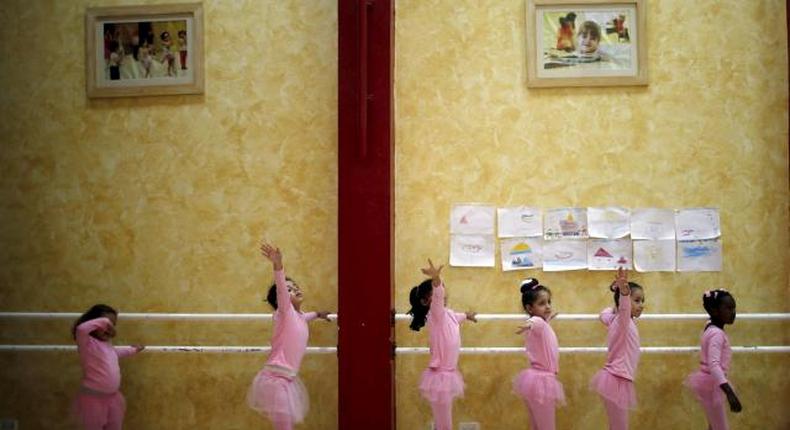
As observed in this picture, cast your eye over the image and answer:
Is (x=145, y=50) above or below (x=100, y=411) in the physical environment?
above

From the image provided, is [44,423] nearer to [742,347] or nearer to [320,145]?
[320,145]

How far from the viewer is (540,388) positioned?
466 centimetres

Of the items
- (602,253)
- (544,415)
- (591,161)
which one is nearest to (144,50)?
(591,161)

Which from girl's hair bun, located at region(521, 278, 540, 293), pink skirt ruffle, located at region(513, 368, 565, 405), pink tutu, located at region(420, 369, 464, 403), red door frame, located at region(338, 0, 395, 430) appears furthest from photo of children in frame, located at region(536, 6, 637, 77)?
pink tutu, located at region(420, 369, 464, 403)

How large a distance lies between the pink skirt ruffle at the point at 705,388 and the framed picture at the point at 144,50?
3546 mm

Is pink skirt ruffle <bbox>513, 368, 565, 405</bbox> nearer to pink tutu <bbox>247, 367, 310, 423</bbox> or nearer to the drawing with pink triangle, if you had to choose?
the drawing with pink triangle

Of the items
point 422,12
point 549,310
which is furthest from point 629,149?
point 422,12

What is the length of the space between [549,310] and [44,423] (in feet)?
10.9

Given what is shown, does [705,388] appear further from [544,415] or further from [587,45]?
[587,45]

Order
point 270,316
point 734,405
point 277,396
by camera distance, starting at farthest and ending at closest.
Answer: point 270,316
point 277,396
point 734,405

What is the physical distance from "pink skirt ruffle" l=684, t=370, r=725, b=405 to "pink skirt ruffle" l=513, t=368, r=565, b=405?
795 mm

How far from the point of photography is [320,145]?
540 cm

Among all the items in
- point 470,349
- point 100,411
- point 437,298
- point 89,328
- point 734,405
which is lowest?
point 100,411

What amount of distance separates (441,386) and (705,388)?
1522 mm
